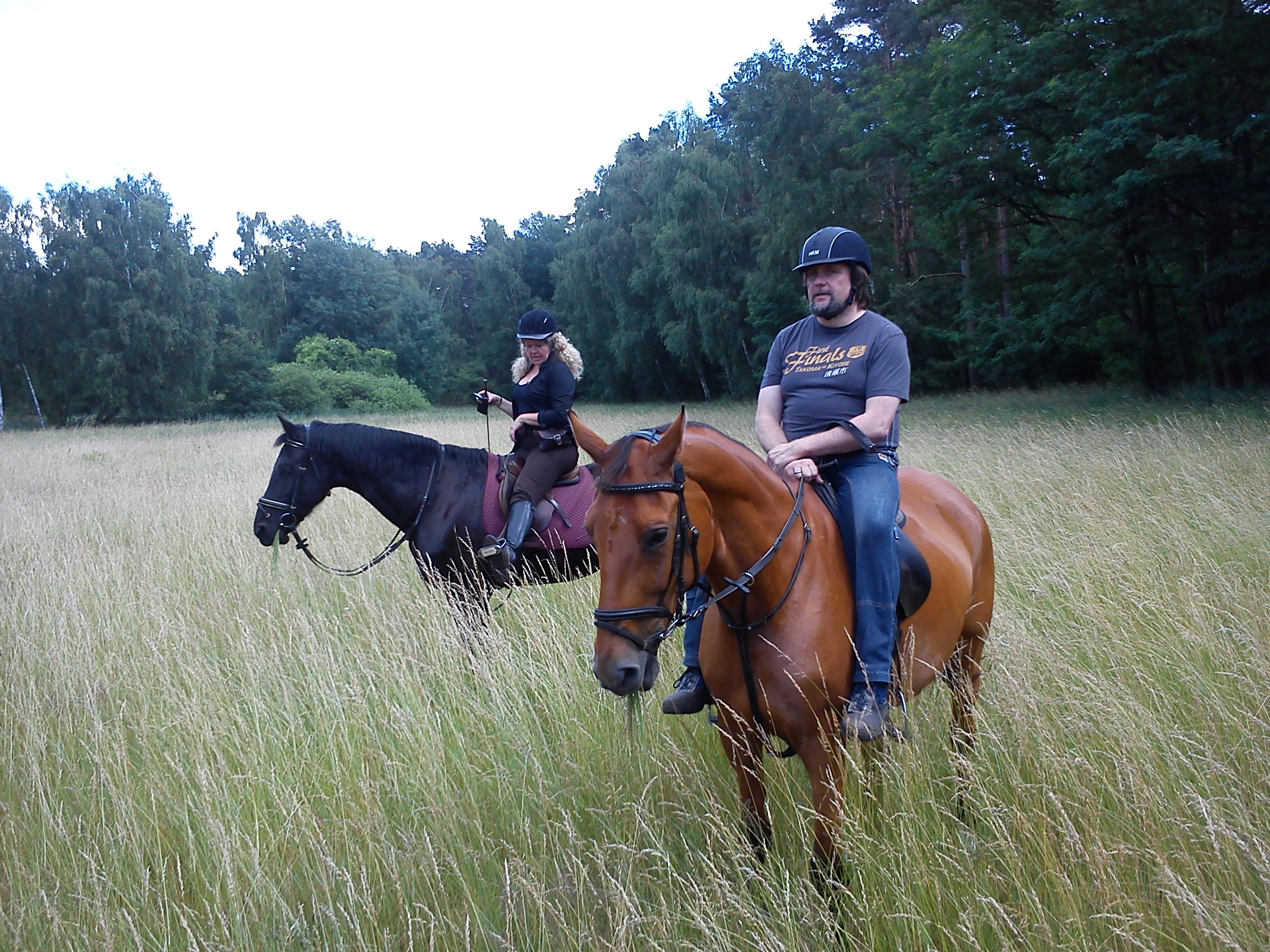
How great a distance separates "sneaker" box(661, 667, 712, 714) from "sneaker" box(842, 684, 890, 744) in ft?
1.65

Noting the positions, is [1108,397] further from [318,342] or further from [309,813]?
[318,342]

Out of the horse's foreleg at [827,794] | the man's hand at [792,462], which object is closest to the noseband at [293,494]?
the man's hand at [792,462]

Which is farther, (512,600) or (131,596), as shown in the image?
(131,596)

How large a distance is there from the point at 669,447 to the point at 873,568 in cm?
101

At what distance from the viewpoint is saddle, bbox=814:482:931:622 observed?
3055mm

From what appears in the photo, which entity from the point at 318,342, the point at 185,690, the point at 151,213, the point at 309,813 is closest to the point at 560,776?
the point at 309,813

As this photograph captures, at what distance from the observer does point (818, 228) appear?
3005 centimetres

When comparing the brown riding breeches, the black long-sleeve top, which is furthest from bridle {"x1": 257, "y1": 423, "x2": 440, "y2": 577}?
the black long-sleeve top

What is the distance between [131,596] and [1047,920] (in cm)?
690

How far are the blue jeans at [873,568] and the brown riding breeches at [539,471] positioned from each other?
10.2 ft

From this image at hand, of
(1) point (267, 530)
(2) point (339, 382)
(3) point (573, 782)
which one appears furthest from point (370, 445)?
(2) point (339, 382)

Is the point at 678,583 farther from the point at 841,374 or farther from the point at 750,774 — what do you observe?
the point at 841,374

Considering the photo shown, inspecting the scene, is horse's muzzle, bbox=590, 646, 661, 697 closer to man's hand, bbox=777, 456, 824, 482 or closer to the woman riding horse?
man's hand, bbox=777, 456, 824, 482

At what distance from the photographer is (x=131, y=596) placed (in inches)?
261
